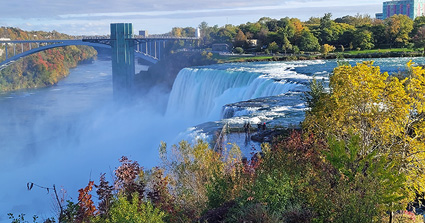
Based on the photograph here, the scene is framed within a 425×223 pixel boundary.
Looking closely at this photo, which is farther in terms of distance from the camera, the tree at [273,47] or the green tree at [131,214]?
the tree at [273,47]

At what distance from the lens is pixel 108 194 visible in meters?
8.68

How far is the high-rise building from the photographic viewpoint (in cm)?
13238

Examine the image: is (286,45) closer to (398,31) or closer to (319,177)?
(398,31)

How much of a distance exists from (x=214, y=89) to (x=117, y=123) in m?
10.0

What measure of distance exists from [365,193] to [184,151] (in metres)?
4.58

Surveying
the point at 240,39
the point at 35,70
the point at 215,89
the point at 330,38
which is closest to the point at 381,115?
the point at 215,89

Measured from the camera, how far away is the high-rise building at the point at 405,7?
13238 cm

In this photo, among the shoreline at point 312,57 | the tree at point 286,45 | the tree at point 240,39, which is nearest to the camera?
the shoreline at point 312,57

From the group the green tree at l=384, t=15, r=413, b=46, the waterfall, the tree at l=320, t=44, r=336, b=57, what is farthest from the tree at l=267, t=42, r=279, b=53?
the waterfall

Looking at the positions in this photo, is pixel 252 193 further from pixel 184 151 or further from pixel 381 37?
pixel 381 37

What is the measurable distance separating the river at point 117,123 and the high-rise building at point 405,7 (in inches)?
4125

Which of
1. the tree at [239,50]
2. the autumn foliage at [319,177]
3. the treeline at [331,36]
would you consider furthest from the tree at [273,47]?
the autumn foliage at [319,177]

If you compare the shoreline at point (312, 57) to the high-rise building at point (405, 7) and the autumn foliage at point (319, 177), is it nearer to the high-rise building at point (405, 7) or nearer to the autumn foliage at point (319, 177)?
the autumn foliage at point (319, 177)

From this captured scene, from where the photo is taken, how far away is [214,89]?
3039cm
